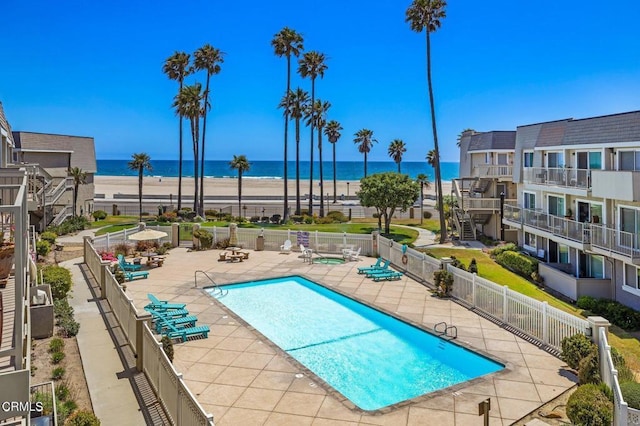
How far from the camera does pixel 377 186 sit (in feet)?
118

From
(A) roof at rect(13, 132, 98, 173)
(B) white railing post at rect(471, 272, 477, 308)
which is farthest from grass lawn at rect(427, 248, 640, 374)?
(A) roof at rect(13, 132, 98, 173)

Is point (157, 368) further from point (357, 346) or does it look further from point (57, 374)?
point (357, 346)

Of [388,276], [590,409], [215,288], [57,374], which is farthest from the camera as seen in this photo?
[388,276]

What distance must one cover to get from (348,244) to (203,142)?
26.6 metres

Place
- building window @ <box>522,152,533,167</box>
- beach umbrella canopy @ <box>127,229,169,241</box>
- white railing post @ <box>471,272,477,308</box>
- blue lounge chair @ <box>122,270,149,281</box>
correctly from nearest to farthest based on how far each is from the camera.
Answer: white railing post @ <box>471,272,477,308</box> → blue lounge chair @ <box>122,270,149,281</box> → beach umbrella canopy @ <box>127,229,169,241</box> → building window @ <box>522,152,533,167</box>

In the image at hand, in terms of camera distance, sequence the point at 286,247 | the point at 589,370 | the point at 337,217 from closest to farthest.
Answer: the point at 589,370 < the point at 286,247 < the point at 337,217

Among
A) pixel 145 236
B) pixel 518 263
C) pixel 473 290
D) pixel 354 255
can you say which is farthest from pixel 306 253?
pixel 518 263

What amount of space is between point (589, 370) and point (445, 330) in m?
4.55

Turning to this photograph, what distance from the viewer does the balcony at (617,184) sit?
60.1 ft

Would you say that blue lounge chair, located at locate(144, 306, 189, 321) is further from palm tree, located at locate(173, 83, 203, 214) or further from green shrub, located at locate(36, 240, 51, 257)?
palm tree, located at locate(173, 83, 203, 214)

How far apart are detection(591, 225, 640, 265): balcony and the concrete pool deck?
720 cm

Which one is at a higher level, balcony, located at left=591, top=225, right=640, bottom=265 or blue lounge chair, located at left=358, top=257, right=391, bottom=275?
balcony, located at left=591, top=225, right=640, bottom=265

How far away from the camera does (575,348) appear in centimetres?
1190

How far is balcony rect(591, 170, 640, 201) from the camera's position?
1833cm
